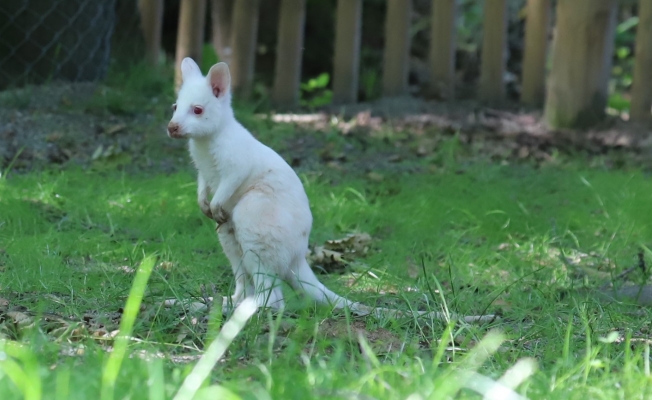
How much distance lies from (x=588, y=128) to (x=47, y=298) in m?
5.88

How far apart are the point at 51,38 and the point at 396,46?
3.35m

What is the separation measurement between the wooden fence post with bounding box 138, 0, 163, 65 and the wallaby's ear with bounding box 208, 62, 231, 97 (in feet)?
16.2

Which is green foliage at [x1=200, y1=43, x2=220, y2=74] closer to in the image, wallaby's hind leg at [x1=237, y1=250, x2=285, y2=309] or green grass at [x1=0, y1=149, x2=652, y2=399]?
green grass at [x1=0, y1=149, x2=652, y2=399]

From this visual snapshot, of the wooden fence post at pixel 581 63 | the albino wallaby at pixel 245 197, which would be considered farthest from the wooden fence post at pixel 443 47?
the albino wallaby at pixel 245 197

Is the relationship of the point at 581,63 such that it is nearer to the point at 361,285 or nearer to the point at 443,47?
the point at 443,47

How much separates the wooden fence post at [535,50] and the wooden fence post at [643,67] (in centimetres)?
112

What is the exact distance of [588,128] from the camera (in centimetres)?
816

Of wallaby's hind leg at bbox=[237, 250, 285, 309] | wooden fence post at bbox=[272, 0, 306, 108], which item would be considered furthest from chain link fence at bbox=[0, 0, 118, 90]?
wallaby's hind leg at bbox=[237, 250, 285, 309]

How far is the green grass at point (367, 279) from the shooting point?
250 centimetres

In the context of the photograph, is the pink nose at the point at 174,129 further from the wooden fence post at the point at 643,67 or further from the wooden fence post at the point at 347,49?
the wooden fence post at the point at 643,67

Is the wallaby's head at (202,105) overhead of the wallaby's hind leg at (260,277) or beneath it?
overhead

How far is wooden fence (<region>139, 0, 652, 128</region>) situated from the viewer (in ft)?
26.5

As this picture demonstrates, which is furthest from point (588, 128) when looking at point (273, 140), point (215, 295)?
point (215, 295)

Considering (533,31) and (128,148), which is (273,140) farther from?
(533,31)
